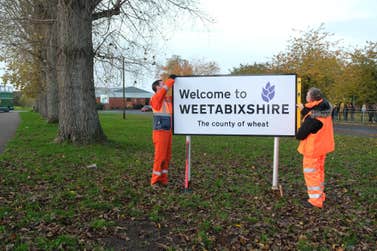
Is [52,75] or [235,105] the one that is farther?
[52,75]

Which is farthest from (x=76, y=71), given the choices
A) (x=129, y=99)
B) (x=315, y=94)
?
(x=129, y=99)

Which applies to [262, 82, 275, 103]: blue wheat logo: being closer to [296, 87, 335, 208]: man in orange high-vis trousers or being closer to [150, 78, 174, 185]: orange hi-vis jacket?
[296, 87, 335, 208]: man in orange high-vis trousers

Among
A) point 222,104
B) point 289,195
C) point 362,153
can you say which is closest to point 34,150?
point 222,104

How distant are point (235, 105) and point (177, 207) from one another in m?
2.08

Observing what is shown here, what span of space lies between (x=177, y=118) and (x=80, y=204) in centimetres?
224

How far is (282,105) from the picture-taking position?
5.97m

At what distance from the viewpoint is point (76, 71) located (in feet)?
34.8

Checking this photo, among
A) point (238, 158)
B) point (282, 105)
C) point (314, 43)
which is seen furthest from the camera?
point (314, 43)

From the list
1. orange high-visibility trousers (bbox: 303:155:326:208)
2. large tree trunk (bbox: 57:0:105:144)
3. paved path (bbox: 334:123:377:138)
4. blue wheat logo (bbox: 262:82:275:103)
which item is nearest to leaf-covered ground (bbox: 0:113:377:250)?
orange high-visibility trousers (bbox: 303:155:326:208)

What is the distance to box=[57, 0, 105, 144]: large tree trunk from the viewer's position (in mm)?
10492

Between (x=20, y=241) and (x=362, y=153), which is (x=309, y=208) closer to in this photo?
(x=20, y=241)

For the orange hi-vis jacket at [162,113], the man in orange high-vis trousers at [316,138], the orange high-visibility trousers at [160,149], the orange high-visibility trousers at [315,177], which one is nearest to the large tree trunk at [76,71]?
the orange high-visibility trousers at [160,149]

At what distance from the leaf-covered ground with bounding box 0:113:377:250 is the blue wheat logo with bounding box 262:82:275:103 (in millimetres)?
1677

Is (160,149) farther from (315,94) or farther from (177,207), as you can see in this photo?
(315,94)
